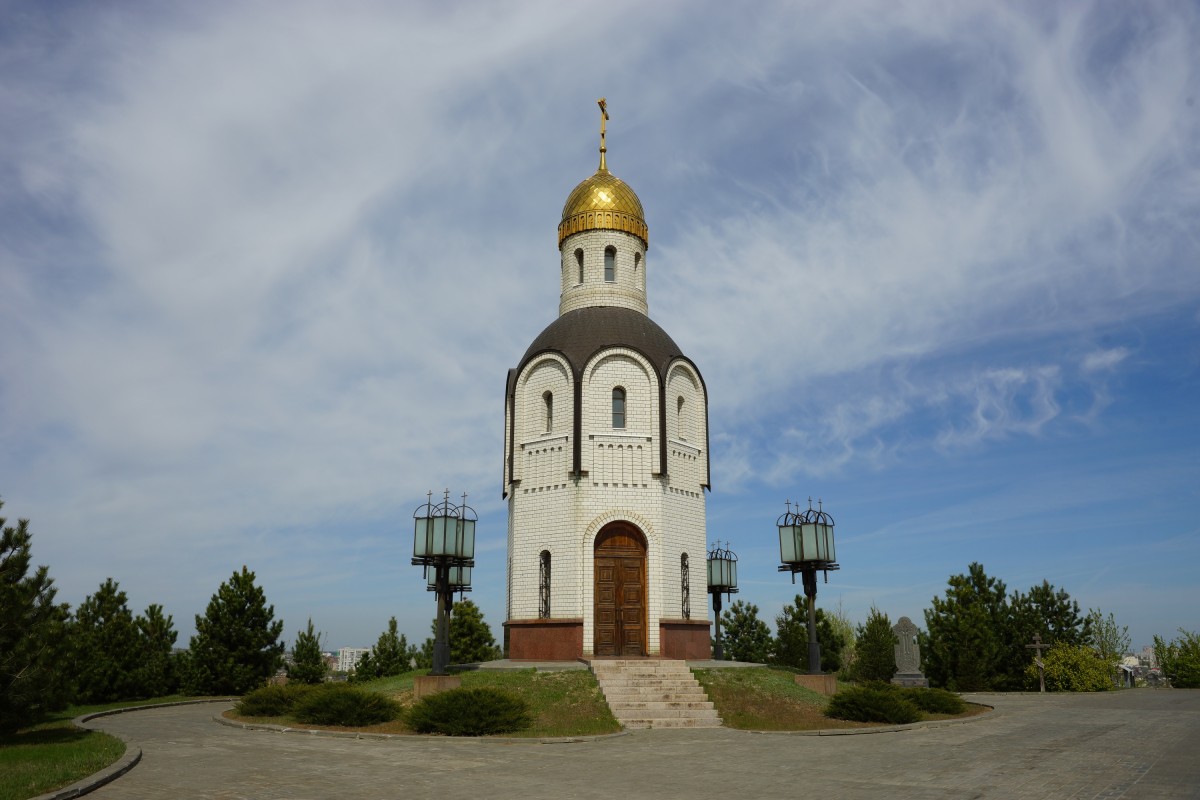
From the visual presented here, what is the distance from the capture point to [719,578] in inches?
1098

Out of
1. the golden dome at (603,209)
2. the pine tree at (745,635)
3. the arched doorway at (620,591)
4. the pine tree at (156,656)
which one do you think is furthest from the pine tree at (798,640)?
the pine tree at (156,656)

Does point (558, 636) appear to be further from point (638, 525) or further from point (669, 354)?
point (669, 354)

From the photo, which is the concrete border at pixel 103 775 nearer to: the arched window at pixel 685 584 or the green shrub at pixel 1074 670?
the arched window at pixel 685 584

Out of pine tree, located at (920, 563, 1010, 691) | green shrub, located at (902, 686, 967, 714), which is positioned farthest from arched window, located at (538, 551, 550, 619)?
pine tree, located at (920, 563, 1010, 691)

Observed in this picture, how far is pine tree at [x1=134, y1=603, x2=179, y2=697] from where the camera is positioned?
25.7 meters

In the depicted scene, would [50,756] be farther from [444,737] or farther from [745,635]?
[745,635]

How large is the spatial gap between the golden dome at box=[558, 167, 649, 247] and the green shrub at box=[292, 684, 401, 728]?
56.3ft

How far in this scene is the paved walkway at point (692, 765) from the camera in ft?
33.6

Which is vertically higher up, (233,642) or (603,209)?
(603,209)

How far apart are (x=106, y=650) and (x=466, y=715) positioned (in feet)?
51.0

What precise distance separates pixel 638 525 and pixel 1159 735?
43.4 ft

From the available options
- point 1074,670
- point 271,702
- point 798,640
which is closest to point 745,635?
point 798,640

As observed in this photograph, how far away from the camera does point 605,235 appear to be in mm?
28734

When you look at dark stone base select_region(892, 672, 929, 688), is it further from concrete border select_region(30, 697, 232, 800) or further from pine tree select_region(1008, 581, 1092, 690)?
concrete border select_region(30, 697, 232, 800)
